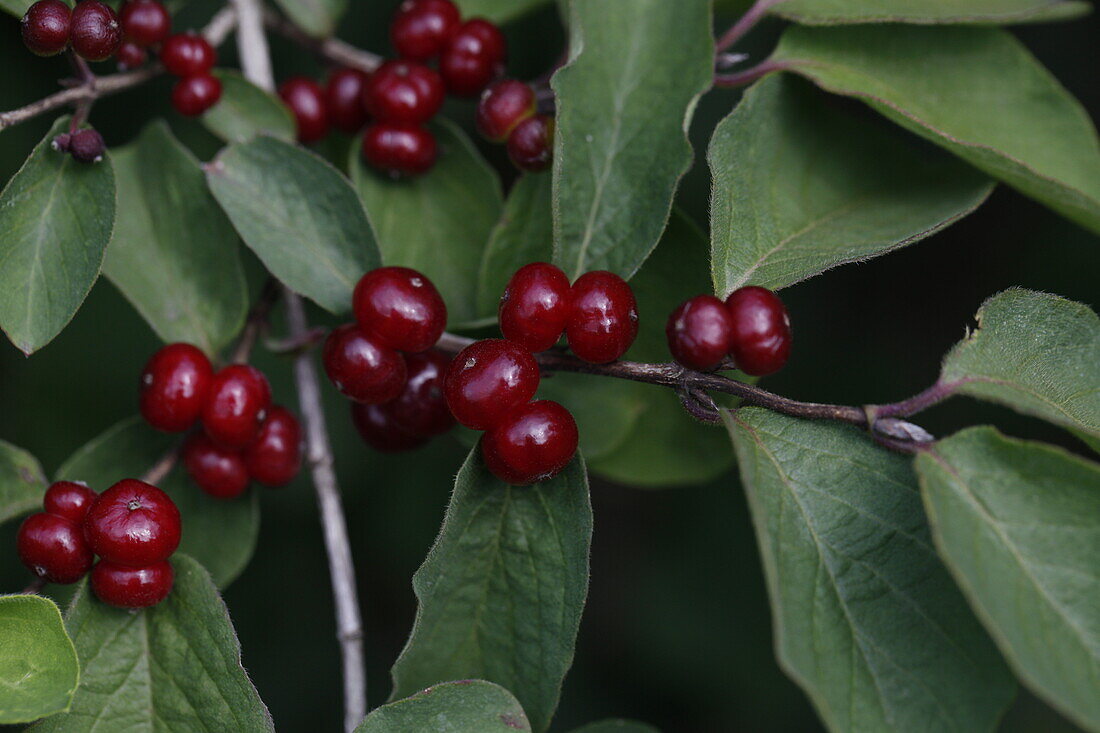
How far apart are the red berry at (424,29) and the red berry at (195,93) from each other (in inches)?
15.2

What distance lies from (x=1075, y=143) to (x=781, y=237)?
2.28ft

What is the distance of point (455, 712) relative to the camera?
152 cm

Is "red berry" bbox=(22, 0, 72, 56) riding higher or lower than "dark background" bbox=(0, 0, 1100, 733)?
higher

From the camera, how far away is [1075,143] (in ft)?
6.34

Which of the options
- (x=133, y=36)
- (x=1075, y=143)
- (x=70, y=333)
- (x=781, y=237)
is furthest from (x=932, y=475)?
(x=70, y=333)

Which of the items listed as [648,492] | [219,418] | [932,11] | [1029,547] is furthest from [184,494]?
[648,492]

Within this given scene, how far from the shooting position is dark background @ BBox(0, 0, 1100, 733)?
3.04m

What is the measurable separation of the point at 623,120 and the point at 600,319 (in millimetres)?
428

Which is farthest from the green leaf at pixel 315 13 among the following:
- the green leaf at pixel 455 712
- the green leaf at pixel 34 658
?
the green leaf at pixel 455 712

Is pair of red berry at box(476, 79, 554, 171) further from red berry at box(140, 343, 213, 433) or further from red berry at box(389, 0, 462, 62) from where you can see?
red berry at box(140, 343, 213, 433)

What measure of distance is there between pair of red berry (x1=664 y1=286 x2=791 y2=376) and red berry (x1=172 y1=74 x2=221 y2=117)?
1091 mm

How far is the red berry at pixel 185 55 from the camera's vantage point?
1.94m

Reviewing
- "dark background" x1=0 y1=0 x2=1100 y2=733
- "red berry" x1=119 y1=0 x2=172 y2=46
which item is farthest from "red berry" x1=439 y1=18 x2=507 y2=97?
"dark background" x1=0 y1=0 x2=1100 y2=733

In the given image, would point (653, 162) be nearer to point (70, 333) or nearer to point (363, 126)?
point (363, 126)
